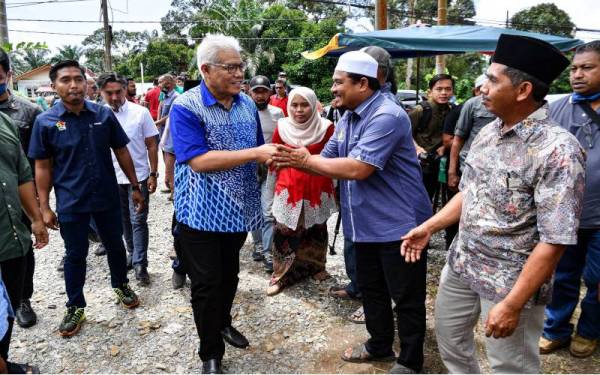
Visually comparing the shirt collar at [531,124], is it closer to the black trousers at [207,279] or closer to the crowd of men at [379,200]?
the crowd of men at [379,200]

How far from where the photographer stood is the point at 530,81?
1.75 m

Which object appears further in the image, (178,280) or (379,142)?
(178,280)

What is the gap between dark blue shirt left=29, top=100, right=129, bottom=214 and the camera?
324 cm

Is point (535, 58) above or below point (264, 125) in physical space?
above

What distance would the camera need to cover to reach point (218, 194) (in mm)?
→ 2627

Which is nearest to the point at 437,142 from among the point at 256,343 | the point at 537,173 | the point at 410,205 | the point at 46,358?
the point at 410,205

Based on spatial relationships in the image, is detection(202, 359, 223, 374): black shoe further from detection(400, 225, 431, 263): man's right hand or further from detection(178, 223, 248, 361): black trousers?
detection(400, 225, 431, 263): man's right hand

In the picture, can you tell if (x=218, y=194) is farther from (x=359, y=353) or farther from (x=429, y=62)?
(x=429, y=62)

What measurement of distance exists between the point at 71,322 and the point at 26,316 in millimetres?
477

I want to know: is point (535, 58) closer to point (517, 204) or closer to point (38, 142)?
point (517, 204)

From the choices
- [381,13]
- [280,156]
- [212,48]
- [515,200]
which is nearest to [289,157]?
[280,156]

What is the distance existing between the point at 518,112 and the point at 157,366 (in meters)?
2.71

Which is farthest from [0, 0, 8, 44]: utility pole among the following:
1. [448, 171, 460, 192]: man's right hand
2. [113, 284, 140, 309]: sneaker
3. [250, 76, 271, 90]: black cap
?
[448, 171, 460, 192]: man's right hand

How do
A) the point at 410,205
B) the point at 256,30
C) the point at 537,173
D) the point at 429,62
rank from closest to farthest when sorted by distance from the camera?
the point at 537,173, the point at 410,205, the point at 256,30, the point at 429,62
